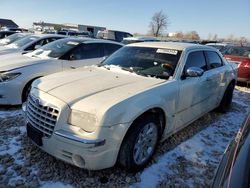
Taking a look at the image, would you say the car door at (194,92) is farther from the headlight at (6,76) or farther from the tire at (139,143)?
the headlight at (6,76)

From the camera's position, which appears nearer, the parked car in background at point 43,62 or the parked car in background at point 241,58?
the parked car in background at point 43,62

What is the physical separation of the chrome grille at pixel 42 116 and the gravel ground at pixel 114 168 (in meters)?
0.52

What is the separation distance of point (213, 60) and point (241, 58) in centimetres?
515

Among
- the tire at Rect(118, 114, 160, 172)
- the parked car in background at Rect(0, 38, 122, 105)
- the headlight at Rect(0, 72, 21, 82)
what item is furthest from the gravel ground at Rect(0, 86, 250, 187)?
the headlight at Rect(0, 72, 21, 82)

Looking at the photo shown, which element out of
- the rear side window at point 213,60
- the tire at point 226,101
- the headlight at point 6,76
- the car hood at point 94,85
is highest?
the rear side window at point 213,60

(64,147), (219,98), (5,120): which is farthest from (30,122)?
(219,98)

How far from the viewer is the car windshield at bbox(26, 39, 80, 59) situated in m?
6.45

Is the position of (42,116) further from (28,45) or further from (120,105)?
(28,45)

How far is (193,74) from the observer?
3.94m

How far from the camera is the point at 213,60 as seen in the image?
530 cm

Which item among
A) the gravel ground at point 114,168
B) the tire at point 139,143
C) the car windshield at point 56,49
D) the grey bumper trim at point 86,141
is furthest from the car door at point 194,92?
the car windshield at point 56,49

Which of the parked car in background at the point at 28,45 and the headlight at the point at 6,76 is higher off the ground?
the parked car in background at the point at 28,45

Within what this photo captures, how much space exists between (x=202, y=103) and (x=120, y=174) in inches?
86.3

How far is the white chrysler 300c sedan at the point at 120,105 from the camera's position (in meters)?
2.83
